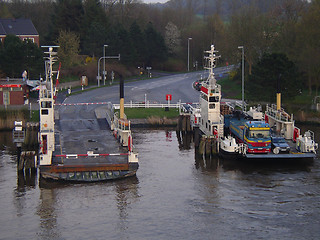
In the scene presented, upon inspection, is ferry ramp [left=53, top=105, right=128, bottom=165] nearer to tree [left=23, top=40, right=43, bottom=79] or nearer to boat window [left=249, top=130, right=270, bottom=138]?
boat window [left=249, top=130, right=270, bottom=138]

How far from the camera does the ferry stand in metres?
48.1

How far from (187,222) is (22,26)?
9442 centimetres

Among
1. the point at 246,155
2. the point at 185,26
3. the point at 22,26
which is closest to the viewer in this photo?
the point at 246,155

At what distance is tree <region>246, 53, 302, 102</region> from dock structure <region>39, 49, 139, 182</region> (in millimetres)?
23667

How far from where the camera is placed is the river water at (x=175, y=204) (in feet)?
111

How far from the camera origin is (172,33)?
140 metres

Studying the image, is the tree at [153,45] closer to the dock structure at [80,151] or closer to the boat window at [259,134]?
the dock structure at [80,151]

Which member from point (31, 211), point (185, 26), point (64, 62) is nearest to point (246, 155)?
point (31, 211)

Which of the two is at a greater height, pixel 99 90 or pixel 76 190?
pixel 99 90

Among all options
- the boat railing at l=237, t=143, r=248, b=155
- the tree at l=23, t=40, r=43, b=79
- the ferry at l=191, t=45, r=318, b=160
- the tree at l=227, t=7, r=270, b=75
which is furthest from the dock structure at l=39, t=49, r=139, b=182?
the tree at l=227, t=7, r=270, b=75

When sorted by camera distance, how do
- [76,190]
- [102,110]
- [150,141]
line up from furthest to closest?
[102,110] → [150,141] → [76,190]

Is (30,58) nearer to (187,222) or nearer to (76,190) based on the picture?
(76,190)

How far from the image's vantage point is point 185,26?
6029 inches

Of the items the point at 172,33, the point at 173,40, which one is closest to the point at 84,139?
the point at 173,40
